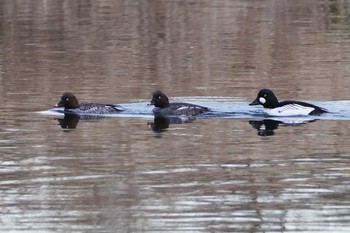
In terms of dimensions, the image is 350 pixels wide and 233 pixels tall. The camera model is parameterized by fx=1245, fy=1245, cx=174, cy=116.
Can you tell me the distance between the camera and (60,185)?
12766 millimetres

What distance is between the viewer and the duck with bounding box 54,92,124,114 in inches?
741

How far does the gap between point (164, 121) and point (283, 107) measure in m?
1.82

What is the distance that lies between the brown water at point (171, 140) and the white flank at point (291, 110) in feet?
1.78

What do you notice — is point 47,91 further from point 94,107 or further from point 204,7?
point 204,7

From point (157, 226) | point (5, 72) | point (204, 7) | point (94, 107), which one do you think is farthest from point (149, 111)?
point (204, 7)

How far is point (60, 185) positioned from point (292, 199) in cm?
246

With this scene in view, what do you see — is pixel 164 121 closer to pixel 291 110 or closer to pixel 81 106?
pixel 81 106

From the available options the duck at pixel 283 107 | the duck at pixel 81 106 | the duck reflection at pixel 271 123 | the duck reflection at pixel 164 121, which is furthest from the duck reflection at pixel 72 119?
the duck at pixel 283 107

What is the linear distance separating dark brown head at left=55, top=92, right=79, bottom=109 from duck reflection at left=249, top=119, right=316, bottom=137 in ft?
9.67

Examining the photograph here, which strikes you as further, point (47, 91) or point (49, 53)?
point (49, 53)

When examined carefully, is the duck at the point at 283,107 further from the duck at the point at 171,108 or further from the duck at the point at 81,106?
the duck at the point at 81,106

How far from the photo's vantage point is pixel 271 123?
1830 cm

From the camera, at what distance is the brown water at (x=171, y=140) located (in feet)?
36.9

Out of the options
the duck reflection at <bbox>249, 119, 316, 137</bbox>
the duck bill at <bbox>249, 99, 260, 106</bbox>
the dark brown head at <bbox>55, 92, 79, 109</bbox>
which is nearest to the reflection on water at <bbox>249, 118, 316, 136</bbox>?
the duck reflection at <bbox>249, 119, 316, 137</bbox>
